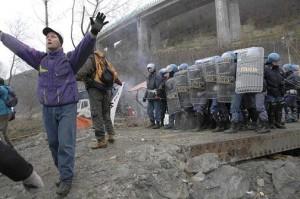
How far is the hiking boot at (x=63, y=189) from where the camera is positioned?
472 cm

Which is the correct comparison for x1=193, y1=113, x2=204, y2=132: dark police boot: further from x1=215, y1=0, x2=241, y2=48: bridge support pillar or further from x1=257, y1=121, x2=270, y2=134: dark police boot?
x1=215, y1=0, x2=241, y2=48: bridge support pillar

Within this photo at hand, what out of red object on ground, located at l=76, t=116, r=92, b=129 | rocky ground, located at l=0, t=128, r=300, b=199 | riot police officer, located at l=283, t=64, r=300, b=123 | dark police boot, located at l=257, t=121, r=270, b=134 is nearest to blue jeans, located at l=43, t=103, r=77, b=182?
rocky ground, located at l=0, t=128, r=300, b=199

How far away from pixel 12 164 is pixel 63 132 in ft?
5.67

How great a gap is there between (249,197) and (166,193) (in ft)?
4.55

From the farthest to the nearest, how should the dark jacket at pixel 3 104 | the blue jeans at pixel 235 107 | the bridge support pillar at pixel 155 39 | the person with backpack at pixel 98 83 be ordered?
the bridge support pillar at pixel 155 39, the blue jeans at pixel 235 107, the dark jacket at pixel 3 104, the person with backpack at pixel 98 83

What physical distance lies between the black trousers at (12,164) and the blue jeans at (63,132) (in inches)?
63.7

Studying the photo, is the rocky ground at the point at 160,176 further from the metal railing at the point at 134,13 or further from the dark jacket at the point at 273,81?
A: the metal railing at the point at 134,13

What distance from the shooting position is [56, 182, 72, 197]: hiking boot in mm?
4719

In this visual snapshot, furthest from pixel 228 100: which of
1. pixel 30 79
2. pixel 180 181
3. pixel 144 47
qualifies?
pixel 30 79

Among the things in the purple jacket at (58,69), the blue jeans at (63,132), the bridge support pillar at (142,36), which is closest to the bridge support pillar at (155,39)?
the bridge support pillar at (142,36)

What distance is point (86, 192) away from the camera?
15.6ft

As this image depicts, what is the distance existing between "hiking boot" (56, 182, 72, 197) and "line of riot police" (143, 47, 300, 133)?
4.17 meters

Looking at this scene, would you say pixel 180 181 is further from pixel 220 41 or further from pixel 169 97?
pixel 220 41

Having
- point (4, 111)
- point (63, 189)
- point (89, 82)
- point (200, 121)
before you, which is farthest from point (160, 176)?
point (200, 121)
